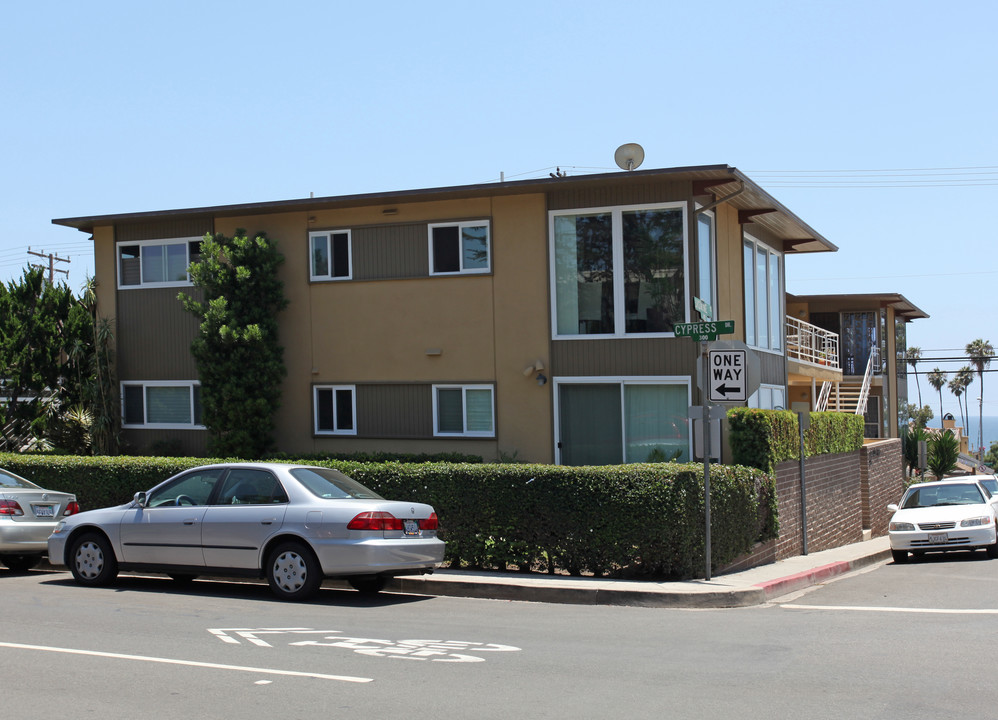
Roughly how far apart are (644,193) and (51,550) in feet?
34.9

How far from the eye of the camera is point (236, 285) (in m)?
19.4

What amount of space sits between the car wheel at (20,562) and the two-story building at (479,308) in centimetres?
633

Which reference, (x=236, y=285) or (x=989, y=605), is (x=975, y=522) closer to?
(x=989, y=605)

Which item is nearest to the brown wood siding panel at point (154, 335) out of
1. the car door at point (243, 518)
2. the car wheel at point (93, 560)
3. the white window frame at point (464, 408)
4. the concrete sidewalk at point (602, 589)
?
the white window frame at point (464, 408)

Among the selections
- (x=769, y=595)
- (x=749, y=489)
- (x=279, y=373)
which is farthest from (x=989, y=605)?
(x=279, y=373)

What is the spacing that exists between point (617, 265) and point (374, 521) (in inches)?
326

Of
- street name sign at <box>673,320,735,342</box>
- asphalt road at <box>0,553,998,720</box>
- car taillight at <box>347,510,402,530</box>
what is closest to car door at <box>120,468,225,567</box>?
asphalt road at <box>0,553,998,720</box>

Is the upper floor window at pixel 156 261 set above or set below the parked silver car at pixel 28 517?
above

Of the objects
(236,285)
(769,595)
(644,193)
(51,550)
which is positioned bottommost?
(769,595)

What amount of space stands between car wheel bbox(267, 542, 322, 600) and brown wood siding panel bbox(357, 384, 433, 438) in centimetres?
796

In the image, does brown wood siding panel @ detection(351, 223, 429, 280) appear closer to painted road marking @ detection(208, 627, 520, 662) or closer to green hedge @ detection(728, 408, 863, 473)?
green hedge @ detection(728, 408, 863, 473)

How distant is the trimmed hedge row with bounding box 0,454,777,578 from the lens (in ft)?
41.4

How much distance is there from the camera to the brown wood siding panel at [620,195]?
1711 cm

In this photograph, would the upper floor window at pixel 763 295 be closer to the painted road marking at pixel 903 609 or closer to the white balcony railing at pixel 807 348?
the white balcony railing at pixel 807 348
